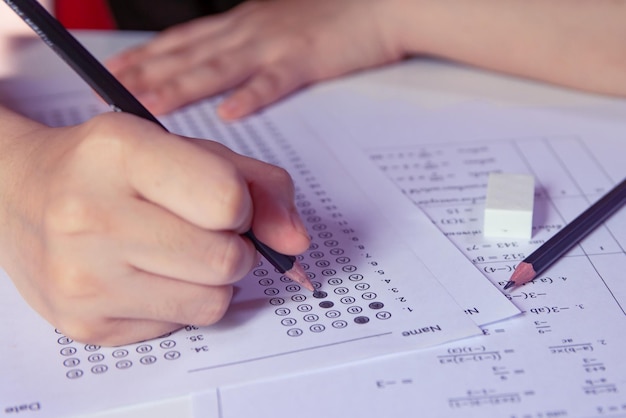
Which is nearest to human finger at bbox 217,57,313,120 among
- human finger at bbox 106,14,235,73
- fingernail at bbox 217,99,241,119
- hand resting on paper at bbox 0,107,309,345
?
fingernail at bbox 217,99,241,119

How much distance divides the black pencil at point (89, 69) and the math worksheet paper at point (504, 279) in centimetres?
9

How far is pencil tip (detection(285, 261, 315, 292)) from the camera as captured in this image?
1.79 ft

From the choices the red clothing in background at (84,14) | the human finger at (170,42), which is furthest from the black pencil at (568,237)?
the red clothing in background at (84,14)

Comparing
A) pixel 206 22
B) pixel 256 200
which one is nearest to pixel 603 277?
pixel 256 200

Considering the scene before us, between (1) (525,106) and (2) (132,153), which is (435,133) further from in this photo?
(2) (132,153)

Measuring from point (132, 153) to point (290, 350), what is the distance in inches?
6.2

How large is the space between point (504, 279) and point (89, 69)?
1.07 feet

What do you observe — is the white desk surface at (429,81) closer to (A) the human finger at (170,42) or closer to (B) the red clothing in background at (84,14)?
(A) the human finger at (170,42)

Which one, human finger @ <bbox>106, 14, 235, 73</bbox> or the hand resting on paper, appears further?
human finger @ <bbox>106, 14, 235, 73</bbox>

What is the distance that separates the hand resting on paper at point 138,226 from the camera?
0.46 metres

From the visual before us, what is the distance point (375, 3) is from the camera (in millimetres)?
1006

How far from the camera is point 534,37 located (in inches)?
35.6

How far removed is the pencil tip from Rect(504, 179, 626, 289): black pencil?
14cm

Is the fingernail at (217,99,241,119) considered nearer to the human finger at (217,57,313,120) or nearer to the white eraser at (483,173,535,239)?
the human finger at (217,57,313,120)
